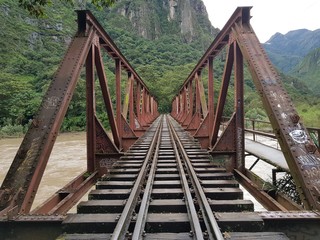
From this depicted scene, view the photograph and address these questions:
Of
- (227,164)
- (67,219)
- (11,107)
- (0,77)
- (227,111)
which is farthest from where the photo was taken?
(0,77)

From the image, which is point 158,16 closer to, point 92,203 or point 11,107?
point 11,107

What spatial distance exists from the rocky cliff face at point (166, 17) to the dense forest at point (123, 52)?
1.63 ft

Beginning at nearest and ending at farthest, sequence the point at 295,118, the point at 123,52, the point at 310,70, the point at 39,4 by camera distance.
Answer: the point at 295,118 < the point at 39,4 < the point at 123,52 < the point at 310,70

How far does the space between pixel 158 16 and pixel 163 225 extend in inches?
6621

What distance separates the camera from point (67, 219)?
110 inches

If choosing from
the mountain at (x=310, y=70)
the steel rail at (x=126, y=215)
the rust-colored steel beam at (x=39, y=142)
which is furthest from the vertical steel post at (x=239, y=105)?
the mountain at (x=310, y=70)

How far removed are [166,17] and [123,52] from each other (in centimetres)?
6036

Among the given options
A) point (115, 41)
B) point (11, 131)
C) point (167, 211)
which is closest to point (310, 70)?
point (115, 41)

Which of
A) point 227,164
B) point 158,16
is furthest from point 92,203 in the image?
point 158,16

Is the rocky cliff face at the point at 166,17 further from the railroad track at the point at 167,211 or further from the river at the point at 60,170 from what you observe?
the railroad track at the point at 167,211

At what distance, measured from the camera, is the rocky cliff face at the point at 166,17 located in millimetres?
143500

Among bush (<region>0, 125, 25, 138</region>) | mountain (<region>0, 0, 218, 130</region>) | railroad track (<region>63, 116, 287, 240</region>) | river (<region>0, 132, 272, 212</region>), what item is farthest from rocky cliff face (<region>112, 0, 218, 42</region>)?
railroad track (<region>63, 116, 287, 240</region>)

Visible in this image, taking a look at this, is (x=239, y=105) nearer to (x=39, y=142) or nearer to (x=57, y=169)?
(x=39, y=142)

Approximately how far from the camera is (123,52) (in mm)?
114875
